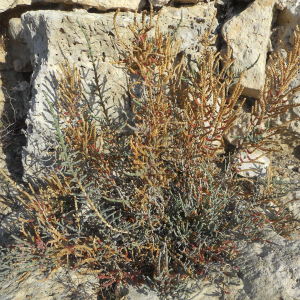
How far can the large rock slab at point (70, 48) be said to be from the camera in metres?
2.96

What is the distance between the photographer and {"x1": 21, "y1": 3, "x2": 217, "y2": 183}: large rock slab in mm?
2955

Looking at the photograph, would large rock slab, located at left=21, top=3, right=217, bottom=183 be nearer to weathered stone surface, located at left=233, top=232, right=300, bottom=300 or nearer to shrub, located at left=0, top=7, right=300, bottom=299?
shrub, located at left=0, top=7, right=300, bottom=299

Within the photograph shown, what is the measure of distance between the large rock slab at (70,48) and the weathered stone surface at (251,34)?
39cm

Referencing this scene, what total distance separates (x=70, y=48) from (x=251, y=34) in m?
2.29

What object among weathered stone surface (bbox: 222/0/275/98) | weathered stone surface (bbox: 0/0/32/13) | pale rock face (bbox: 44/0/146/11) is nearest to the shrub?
weathered stone surface (bbox: 222/0/275/98)

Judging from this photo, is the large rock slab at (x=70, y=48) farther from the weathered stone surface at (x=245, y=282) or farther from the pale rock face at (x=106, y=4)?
the weathered stone surface at (x=245, y=282)

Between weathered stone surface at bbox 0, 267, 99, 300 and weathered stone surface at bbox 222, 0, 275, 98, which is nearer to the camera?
weathered stone surface at bbox 0, 267, 99, 300

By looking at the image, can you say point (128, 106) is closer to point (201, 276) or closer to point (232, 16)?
point (232, 16)

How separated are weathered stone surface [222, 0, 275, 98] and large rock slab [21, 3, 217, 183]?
0.39 meters

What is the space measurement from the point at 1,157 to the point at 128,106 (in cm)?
228

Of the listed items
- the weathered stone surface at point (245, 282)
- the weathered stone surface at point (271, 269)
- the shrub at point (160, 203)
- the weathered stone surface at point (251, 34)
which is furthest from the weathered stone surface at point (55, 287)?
the weathered stone surface at point (251, 34)

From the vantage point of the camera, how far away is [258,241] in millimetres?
2695

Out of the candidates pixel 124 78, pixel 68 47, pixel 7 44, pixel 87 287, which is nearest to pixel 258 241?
pixel 87 287

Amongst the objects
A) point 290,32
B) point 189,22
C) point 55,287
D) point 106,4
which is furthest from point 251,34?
point 55,287
